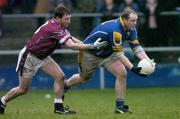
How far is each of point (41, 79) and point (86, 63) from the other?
23.0ft

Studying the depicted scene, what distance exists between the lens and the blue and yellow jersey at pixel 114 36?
13.0m

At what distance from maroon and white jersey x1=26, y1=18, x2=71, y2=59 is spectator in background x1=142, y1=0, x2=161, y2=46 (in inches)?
304

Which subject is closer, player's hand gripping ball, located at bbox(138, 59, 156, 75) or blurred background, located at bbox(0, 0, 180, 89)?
player's hand gripping ball, located at bbox(138, 59, 156, 75)

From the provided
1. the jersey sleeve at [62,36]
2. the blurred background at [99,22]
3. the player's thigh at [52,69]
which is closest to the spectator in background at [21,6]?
the blurred background at [99,22]

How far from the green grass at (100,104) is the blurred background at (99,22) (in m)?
0.65

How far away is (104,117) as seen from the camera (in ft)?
39.2

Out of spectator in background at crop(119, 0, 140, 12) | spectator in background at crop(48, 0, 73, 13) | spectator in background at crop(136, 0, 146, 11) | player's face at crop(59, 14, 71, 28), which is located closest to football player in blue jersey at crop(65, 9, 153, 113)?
player's face at crop(59, 14, 71, 28)

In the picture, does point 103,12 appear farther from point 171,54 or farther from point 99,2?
point 171,54

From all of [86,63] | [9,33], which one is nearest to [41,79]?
[9,33]

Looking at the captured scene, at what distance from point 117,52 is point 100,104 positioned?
3085 mm

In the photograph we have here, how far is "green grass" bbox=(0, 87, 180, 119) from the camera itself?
12.4 meters

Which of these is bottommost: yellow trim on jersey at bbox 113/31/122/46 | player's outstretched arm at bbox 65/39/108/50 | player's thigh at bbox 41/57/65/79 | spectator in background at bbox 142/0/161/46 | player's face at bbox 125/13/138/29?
player's thigh at bbox 41/57/65/79

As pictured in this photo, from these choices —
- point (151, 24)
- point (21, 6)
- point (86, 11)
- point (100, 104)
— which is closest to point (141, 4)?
point (151, 24)

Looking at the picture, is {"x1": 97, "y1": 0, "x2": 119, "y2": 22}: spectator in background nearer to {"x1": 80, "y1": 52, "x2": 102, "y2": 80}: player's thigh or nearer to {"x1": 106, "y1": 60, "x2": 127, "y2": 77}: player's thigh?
{"x1": 80, "y1": 52, "x2": 102, "y2": 80}: player's thigh
